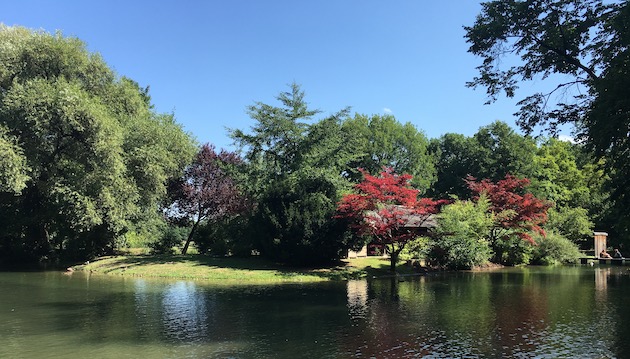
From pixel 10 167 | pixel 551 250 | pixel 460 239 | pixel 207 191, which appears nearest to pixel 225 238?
pixel 207 191

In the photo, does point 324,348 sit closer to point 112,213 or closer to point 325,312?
point 325,312

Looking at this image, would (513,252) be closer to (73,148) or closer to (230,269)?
(230,269)

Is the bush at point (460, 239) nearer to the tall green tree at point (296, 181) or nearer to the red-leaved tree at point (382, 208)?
the red-leaved tree at point (382, 208)

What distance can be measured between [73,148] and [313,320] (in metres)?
21.0

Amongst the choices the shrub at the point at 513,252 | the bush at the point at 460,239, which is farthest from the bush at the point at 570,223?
the bush at the point at 460,239

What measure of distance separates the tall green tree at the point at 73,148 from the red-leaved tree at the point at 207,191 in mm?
1754

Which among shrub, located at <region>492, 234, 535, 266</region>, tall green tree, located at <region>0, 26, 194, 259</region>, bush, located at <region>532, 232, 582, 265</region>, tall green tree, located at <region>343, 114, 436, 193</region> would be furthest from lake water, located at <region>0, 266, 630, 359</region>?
tall green tree, located at <region>343, 114, 436, 193</region>

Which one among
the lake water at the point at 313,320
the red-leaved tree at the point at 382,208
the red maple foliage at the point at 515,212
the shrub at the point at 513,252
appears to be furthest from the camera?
the shrub at the point at 513,252

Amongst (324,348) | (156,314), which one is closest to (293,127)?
(156,314)

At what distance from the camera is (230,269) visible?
25203 mm

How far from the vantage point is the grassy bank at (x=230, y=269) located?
A: 23.5 metres

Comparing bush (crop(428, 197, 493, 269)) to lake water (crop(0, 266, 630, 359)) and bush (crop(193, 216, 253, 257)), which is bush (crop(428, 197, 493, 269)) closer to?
lake water (crop(0, 266, 630, 359))

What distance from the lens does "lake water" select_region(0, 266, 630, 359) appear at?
10.1 metres

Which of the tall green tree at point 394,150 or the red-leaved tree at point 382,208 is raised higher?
the tall green tree at point 394,150
